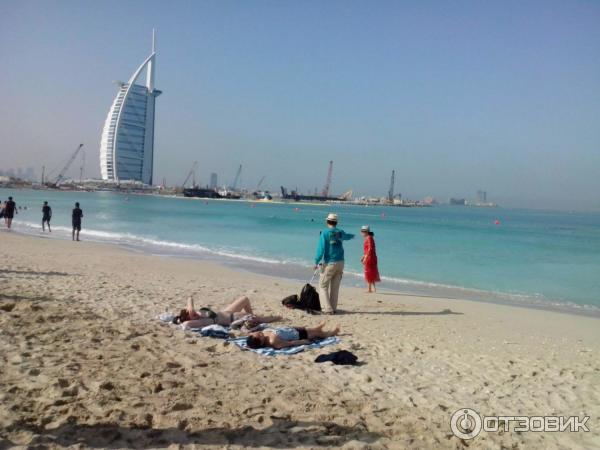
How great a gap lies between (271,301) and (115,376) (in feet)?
13.8

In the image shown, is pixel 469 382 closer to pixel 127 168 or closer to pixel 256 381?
pixel 256 381

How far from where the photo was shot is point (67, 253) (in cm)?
1368

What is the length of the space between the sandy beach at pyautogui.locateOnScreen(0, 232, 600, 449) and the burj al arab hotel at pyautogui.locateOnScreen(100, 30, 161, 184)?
164m

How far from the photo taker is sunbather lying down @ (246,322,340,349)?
16.7 feet

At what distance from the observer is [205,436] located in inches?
119

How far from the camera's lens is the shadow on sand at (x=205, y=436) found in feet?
9.37

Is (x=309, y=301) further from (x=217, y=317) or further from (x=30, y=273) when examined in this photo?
(x=30, y=273)

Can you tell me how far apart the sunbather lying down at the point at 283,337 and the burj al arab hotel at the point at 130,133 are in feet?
544

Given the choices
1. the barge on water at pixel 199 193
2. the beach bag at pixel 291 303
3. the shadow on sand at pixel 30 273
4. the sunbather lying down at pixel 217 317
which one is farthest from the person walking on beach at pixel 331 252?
the barge on water at pixel 199 193

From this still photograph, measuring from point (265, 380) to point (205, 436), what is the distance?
Result: 1138 mm

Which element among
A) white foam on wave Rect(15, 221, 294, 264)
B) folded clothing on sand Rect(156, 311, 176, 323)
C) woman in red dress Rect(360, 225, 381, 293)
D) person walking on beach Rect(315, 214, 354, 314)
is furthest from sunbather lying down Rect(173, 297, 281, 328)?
white foam on wave Rect(15, 221, 294, 264)

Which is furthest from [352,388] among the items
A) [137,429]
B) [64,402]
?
[64,402]

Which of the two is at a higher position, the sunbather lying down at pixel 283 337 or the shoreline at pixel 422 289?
the sunbather lying down at pixel 283 337

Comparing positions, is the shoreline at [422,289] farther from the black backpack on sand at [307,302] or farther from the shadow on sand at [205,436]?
the shadow on sand at [205,436]
